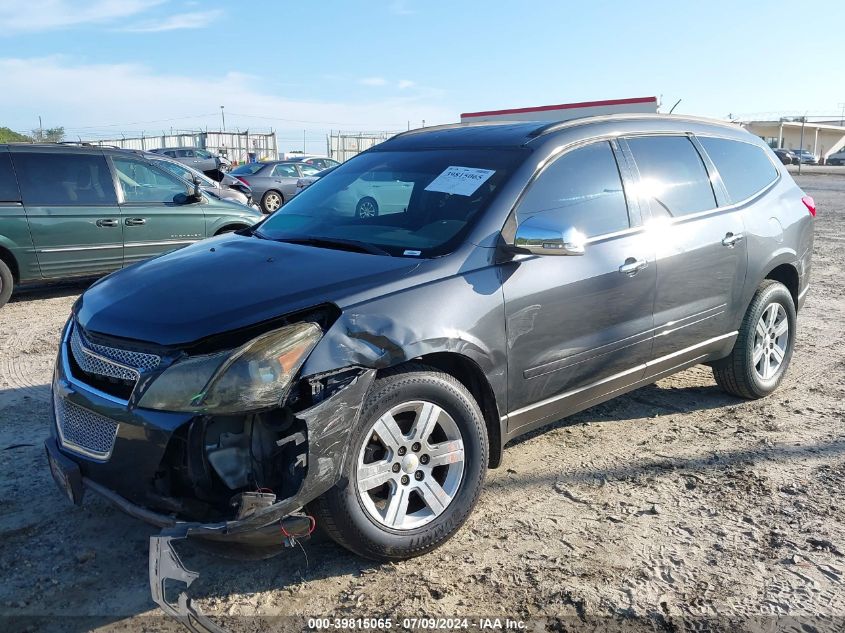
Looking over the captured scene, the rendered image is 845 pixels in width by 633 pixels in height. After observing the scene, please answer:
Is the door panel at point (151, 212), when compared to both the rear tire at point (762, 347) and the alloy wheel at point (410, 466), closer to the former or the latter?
the alloy wheel at point (410, 466)

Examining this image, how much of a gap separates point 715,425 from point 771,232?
1.36 m

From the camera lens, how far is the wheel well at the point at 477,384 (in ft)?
10.3

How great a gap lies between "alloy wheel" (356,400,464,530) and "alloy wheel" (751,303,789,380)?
271 centimetres

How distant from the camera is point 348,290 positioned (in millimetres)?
2902

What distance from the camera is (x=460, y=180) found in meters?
3.64

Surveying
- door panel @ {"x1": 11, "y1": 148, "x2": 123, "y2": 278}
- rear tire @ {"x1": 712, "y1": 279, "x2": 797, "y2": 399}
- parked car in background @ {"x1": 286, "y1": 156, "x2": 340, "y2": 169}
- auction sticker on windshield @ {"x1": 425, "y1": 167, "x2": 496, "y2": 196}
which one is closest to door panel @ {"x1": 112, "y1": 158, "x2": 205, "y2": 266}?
door panel @ {"x1": 11, "y1": 148, "x2": 123, "y2": 278}

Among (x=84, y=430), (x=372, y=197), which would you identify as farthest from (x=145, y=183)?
(x=84, y=430)

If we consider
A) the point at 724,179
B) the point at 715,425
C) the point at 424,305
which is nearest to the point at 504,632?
the point at 424,305

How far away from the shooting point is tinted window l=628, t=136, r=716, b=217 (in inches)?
161

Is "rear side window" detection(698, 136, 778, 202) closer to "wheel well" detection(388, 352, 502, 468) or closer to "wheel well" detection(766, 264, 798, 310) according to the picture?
"wheel well" detection(766, 264, 798, 310)

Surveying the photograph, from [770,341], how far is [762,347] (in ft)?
0.45

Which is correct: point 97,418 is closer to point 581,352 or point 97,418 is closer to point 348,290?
point 348,290

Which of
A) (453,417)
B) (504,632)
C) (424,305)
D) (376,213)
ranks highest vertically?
(376,213)

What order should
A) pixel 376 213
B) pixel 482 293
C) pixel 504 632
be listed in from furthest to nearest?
pixel 376 213, pixel 482 293, pixel 504 632
